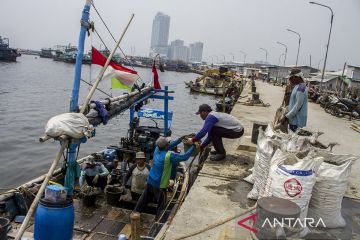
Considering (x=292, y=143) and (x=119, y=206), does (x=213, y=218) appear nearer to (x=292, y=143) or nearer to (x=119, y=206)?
(x=292, y=143)

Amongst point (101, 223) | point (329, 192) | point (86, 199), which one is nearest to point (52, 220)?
point (101, 223)

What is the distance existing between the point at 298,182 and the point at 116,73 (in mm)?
4763

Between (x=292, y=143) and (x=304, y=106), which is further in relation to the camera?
(x=304, y=106)

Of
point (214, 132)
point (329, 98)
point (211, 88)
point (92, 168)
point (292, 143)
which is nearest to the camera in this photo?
point (292, 143)

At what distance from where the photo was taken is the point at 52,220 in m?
4.77

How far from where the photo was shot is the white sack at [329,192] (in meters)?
4.66

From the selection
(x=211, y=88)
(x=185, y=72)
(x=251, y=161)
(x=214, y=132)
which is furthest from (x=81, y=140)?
(x=185, y=72)

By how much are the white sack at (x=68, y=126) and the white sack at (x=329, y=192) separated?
3352mm

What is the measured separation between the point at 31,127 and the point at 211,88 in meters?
28.6

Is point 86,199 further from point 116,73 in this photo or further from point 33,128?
point 33,128

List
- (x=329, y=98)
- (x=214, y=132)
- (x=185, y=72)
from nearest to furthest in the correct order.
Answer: (x=214, y=132), (x=329, y=98), (x=185, y=72)

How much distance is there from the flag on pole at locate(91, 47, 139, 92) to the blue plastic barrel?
3.44 m

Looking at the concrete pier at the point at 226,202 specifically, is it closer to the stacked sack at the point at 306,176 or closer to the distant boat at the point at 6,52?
the stacked sack at the point at 306,176

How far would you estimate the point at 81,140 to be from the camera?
226 inches
